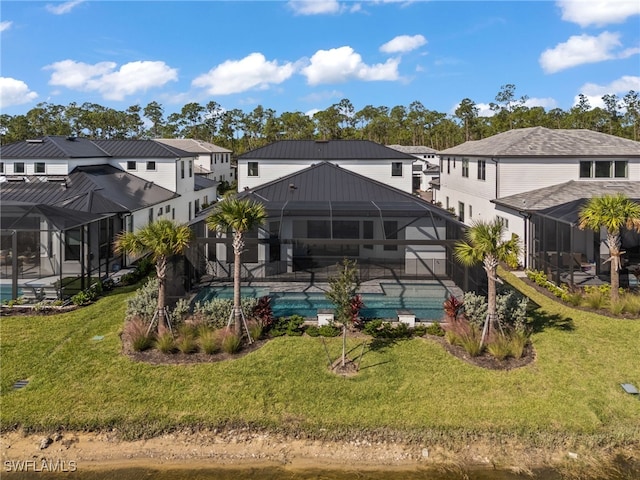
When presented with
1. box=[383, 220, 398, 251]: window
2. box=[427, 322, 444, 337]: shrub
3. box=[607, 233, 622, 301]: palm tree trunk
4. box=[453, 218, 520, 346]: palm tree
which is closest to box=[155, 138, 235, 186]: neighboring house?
box=[383, 220, 398, 251]: window

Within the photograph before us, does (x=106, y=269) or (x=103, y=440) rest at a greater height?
(x=106, y=269)

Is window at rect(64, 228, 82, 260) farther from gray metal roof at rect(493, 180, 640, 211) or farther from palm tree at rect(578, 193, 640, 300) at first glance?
palm tree at rect(578, 193, 640, 300)

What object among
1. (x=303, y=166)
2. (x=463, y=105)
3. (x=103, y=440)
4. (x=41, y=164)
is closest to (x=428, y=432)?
(x=103, y=440)

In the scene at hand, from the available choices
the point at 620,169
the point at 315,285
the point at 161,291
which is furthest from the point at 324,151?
the point at 161,291

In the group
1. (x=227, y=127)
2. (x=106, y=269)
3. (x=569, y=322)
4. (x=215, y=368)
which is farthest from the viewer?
(x=227, y=127)

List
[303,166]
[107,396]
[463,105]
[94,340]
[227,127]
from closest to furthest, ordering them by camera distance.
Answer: [107,396]
[94,340]
[303,166]
[463,105]
[227,127]

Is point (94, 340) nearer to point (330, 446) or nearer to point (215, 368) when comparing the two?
point (215, 368)
